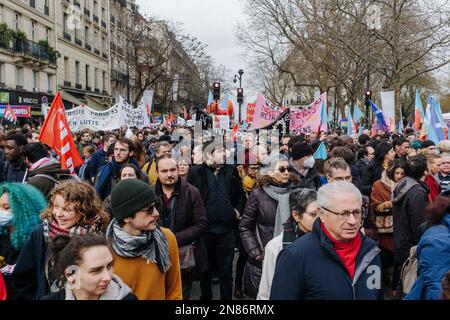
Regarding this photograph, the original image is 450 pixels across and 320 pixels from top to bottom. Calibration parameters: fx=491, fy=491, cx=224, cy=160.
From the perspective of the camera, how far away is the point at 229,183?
592cm

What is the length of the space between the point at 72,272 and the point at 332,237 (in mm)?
1392

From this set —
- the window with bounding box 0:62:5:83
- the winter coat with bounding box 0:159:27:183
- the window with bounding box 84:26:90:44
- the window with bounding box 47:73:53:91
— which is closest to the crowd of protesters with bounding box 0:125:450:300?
the winter coat with bounding box 0:159:27:183

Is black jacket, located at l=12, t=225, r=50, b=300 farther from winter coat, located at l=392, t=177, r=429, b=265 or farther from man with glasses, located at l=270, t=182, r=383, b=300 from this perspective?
winter coat, located at l=392, t=177, r=429, b=265

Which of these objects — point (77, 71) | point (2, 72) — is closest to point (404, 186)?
point (2, 72)

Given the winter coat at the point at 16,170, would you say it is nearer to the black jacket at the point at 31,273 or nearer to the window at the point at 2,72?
the black jacket at the point at 31,273

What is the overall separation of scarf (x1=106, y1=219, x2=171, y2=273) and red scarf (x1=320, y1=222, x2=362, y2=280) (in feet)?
3.29

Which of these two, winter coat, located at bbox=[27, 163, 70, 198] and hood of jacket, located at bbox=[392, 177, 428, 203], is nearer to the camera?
winter coat, located at bbox=[27, 163, 70, 198]

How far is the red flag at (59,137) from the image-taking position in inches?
275

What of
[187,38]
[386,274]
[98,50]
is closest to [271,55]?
[187,38]

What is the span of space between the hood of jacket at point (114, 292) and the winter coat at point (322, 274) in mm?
809

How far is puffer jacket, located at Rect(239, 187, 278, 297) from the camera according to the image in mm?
4398

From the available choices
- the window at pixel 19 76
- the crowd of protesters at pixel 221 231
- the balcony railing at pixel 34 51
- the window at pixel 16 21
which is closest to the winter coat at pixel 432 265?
the crowd of protesters at pixel 221 231

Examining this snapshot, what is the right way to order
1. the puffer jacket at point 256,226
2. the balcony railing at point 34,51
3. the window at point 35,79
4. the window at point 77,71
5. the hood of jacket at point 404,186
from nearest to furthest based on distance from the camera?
the puffer jacket at point 256,226, the hood of jacket at point 404,186, the balcony railing at point 34,51, the window at point 35,79, the window at point 77,71

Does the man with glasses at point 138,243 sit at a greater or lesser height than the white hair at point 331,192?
lesser
